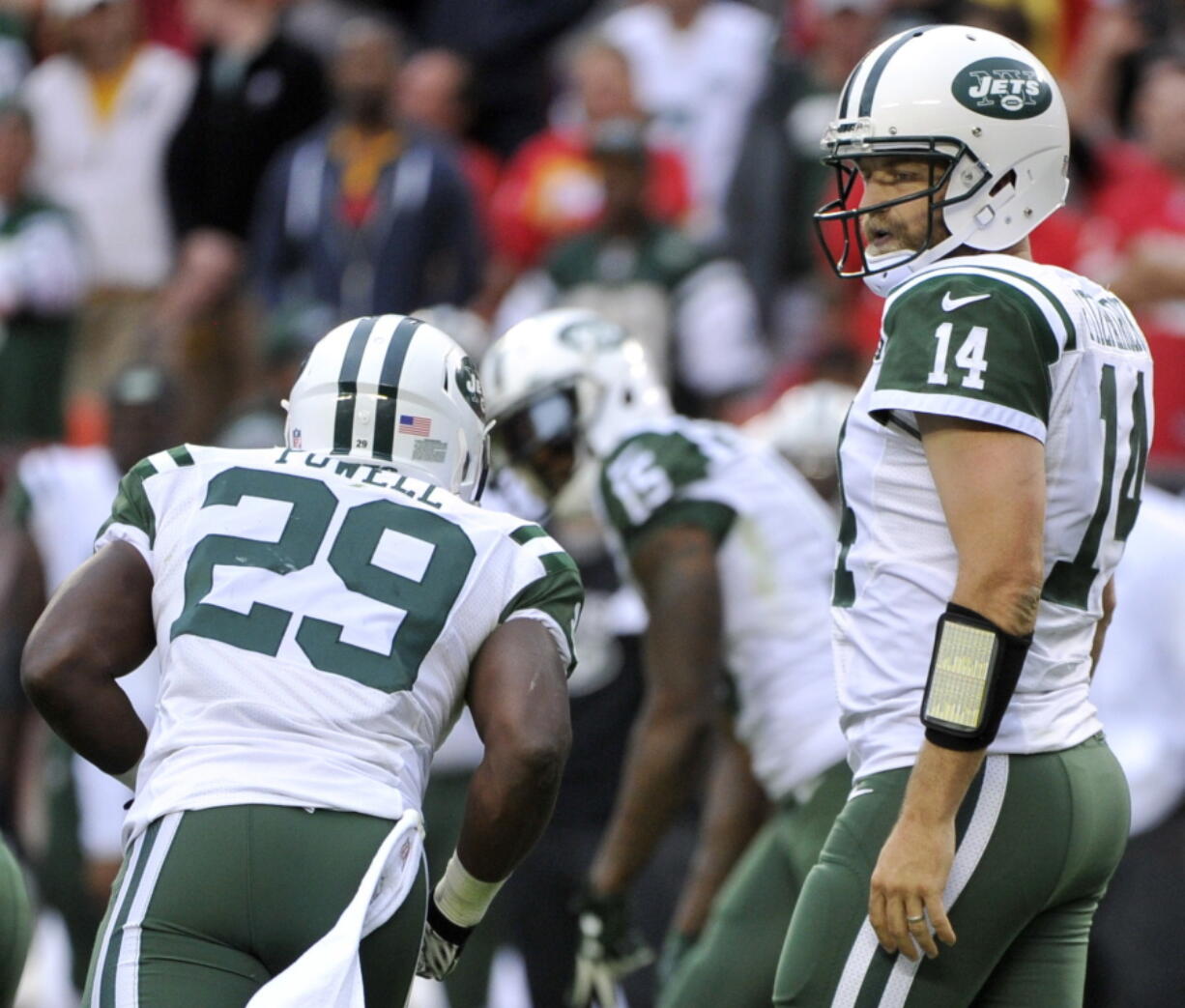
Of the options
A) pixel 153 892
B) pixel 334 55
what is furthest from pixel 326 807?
pixel 334 55

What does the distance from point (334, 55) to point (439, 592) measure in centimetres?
702

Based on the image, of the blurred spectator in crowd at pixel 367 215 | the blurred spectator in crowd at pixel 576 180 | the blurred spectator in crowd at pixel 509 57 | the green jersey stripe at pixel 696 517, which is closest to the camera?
the green jersey stripe at pixel 696 517

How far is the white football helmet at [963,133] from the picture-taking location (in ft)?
11.1

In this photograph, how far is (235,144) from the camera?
32.2 ft

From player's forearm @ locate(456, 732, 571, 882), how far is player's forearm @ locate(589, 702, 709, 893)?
1.39 meters

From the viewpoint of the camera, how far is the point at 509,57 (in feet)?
35.2

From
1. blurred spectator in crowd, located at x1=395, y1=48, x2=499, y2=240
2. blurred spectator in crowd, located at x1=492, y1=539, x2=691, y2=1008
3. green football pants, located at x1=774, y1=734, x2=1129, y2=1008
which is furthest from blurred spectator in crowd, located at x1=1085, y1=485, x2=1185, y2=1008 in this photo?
blurred spectator in crowd, located at x1=395, y1=48, x2=499, y2=240

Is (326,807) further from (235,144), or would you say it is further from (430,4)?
(430,4)

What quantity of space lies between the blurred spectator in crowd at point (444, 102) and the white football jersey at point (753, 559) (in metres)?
5.17

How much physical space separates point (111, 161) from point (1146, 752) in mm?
5622

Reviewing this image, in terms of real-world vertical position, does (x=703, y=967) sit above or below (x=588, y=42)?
below

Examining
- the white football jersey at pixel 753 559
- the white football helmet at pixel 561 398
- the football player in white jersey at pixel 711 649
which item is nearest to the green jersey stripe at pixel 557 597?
the football player in white jersey at pixel 711 649

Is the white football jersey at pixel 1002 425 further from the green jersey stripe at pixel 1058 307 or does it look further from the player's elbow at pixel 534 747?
the player's elbow at pixel 534 747

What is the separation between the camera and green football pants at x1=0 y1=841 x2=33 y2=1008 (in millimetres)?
3840
